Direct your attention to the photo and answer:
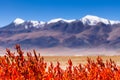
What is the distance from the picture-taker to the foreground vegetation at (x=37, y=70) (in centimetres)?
546

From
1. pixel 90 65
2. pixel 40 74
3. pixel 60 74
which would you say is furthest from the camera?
pixel 90 65

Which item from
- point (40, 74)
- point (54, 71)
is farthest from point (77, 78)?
point (40, 74)

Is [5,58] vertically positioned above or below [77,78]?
above

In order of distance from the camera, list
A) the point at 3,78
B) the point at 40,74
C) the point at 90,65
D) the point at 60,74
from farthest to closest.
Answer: the point at 90,65
the point at 60,74
the point at 3,78
the point at 40,74

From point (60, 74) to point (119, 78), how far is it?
3.34ft

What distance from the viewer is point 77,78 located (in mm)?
6547

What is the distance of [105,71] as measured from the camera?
21.8 ft

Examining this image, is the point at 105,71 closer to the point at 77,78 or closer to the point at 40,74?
the point at 77,78

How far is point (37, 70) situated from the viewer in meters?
5.46

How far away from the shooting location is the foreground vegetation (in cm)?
546

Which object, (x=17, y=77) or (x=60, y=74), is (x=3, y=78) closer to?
(x=17, y=77)

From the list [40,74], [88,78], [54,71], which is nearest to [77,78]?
[88,78]

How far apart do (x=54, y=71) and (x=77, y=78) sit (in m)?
0.61

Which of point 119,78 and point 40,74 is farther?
point 119,78
